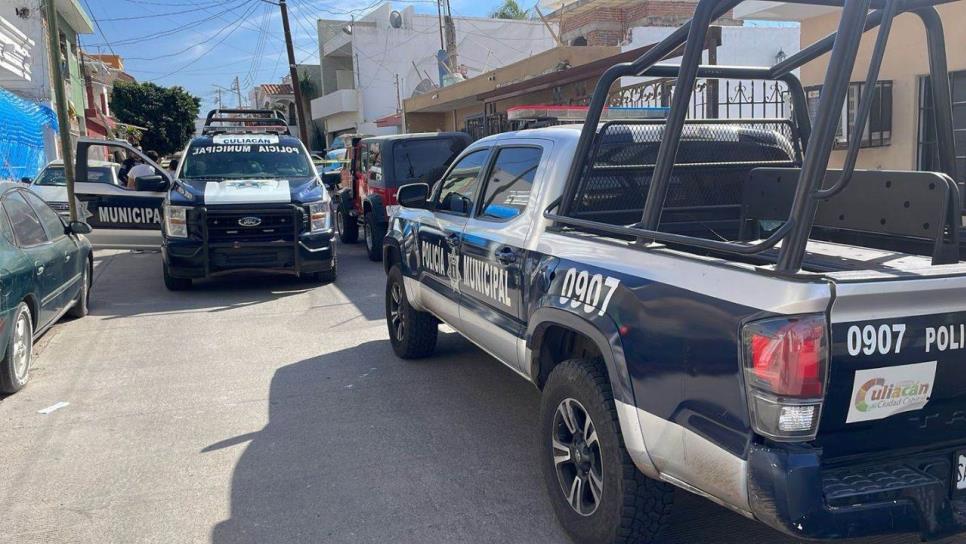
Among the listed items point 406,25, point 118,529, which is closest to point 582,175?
point 118,529

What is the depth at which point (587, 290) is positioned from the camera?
347 centimetres

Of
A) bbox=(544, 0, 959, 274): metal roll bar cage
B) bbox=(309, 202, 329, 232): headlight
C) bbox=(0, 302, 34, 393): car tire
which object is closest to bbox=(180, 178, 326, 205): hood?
bbox=(309, 202, 329, 232): headlight

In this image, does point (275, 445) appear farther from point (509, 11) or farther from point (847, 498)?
point (509, 11)

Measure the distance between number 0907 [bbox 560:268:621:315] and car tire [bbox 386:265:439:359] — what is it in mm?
2885

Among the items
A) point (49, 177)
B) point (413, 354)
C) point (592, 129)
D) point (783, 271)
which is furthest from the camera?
point (49, 177)

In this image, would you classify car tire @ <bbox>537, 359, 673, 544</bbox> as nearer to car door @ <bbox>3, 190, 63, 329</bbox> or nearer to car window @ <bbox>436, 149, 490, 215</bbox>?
car window @ <bbox>436, 149, 490, 215</bbox>

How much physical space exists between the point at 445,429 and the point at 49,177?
12349 mm

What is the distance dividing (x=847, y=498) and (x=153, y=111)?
45327 mm

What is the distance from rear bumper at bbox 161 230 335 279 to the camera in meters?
9.66

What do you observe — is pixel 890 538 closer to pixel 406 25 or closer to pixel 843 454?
pixel 843 454

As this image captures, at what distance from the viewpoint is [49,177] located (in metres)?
14.5

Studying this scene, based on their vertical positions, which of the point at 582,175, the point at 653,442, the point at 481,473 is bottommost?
the point at 481,473

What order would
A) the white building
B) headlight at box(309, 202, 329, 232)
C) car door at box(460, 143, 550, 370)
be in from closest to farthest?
car door at box(460, 143, 550, 370)
headlight at box(309, 202, 329, 232)
the white building

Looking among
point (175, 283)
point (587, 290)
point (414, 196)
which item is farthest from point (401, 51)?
point (587, 290)
